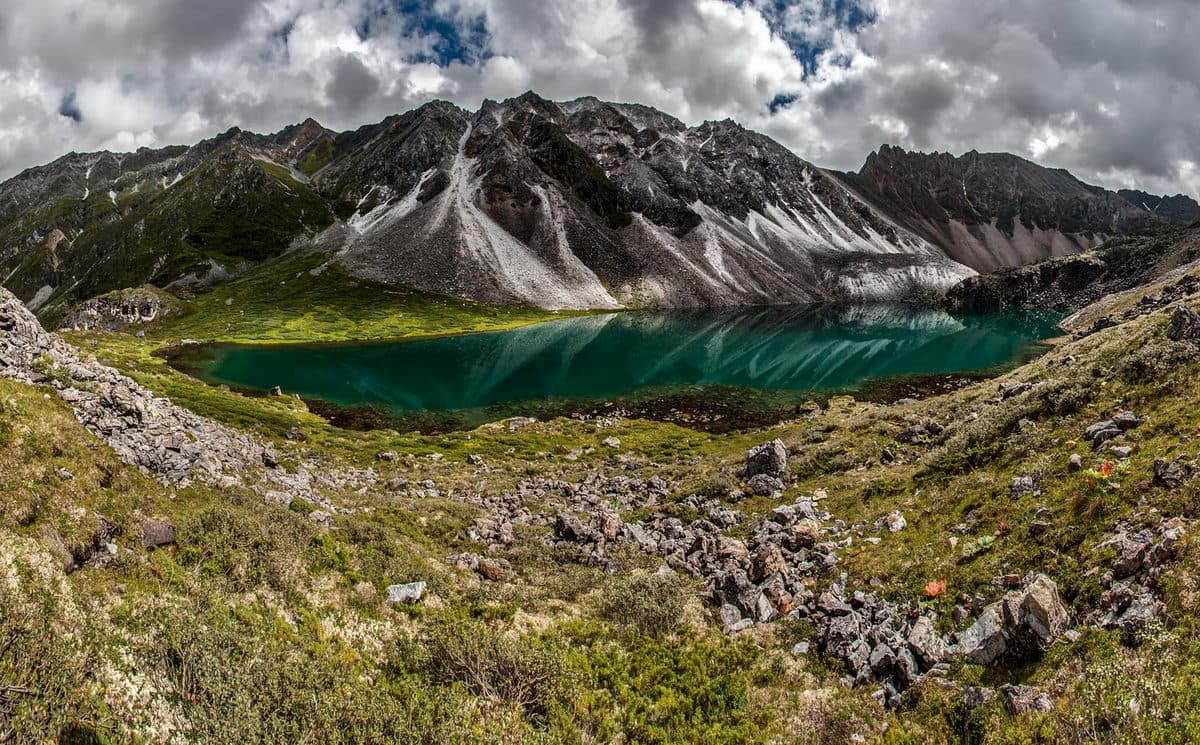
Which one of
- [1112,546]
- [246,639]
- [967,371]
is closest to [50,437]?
[246,639]

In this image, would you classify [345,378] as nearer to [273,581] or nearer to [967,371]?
[273,581]

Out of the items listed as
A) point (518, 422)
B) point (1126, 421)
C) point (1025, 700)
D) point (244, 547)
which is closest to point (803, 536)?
point (1025, 700)

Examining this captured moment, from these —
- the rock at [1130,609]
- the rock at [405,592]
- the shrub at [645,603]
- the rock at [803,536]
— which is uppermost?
the rock at [1130,609]

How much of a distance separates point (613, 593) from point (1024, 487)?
1349 centimetres

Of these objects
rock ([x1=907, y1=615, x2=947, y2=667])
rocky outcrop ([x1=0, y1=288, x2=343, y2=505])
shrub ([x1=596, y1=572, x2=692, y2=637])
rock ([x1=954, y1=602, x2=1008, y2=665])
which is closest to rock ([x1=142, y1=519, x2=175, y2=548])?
rocky outcrop ([x1=0, y1=288, x2=343, y2=505])

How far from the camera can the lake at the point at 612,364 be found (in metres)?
64.8

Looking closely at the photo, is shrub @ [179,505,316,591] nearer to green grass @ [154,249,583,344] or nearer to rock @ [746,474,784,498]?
rock @ [746,474,784,498]

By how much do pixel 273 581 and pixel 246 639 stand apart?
3.17 metres

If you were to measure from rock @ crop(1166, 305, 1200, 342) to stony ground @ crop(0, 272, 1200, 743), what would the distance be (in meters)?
0.08

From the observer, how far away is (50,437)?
14570mm

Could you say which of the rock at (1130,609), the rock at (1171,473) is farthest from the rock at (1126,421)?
the rock at (1130,609)

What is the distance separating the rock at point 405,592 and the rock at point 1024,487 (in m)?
18.5

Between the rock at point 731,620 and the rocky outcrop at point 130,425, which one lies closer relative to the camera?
the rock at point 731,620

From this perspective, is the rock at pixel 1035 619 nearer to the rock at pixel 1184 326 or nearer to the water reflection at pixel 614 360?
the rock at pixel 1184 326
